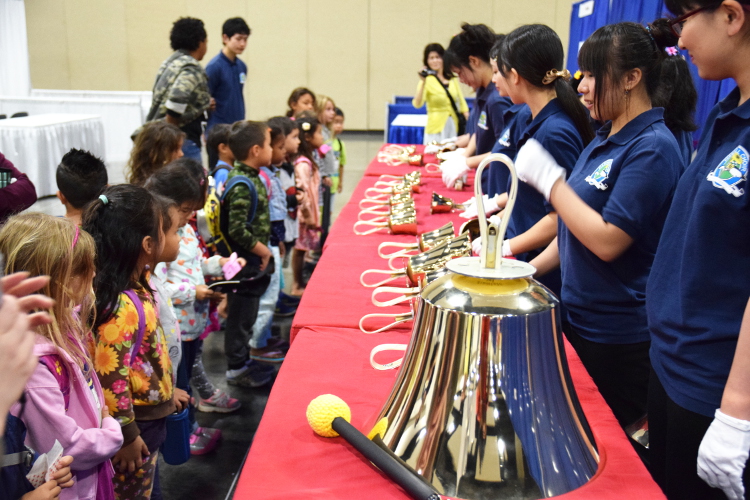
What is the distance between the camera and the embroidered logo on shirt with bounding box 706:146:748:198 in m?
0.99

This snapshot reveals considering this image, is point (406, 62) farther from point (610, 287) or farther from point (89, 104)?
point (610, 287)

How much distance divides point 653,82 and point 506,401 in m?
0.99

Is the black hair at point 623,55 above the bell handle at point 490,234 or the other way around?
above

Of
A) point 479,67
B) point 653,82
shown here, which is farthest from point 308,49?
point 653,82

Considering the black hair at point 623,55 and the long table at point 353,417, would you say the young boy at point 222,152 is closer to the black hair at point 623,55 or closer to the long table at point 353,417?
the long table at point 353,417

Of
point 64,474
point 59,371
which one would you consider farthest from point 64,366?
point 64,474

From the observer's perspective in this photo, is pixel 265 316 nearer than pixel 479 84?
Yes

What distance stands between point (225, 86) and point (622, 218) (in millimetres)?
4585

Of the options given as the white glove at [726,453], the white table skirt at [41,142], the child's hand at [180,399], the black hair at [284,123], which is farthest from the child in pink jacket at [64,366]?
the white table skirt at [41,142]

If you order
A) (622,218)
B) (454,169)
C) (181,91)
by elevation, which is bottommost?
(454,169)

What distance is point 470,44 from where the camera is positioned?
130 inches

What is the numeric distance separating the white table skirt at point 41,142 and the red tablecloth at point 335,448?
19.7 ft

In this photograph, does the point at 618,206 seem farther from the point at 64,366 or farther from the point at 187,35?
the point at 187,35

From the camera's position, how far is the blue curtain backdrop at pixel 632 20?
4809 mm
